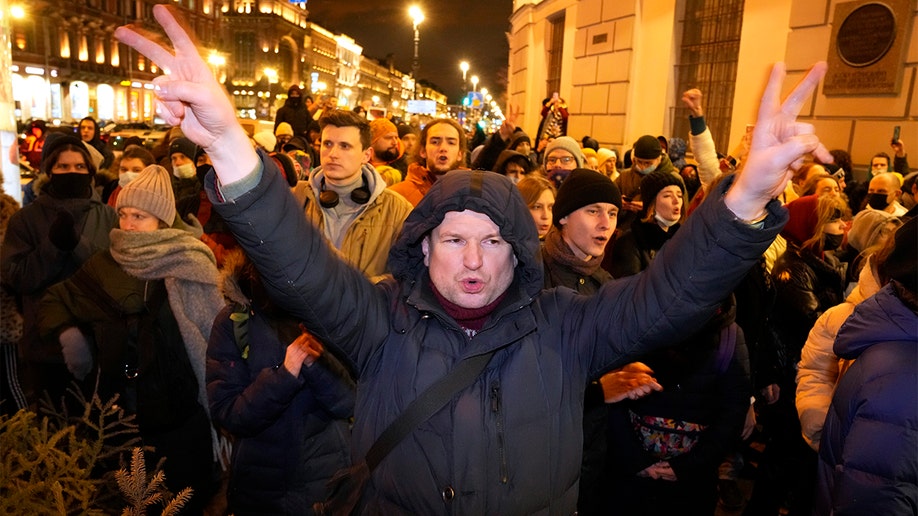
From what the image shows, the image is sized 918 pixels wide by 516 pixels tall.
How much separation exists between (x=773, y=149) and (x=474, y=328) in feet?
3.36

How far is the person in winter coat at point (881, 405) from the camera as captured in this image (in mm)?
1923

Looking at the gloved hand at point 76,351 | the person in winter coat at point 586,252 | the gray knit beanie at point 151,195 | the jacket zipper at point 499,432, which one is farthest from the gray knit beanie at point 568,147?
the jacket zipper at point 499,432

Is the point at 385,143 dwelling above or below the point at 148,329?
above

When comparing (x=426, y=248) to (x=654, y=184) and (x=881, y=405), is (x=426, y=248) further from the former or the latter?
(x=654, y=184)

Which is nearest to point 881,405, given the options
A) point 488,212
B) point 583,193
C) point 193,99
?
point 488,212

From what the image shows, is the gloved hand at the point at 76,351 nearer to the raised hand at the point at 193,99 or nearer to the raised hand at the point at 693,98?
the raised hand at the point at 193,99

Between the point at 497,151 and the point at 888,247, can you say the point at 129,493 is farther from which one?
the point at 497,151

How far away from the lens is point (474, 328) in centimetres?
209

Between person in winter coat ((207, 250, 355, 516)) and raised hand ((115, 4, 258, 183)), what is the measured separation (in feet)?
4.00

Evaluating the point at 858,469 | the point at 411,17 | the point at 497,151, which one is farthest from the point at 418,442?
the point at 411,17

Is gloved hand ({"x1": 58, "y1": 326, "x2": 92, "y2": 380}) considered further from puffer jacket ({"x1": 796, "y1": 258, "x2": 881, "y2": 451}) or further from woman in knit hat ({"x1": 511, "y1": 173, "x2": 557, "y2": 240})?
puffer jacket ({"x1": 796, "y1": 258, "x2": 881, "y2": 451})

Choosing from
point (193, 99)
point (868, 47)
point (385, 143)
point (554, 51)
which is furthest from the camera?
point (554, 51)

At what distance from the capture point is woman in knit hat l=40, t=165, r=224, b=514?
3.47 meters

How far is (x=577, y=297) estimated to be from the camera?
7.19 ft
